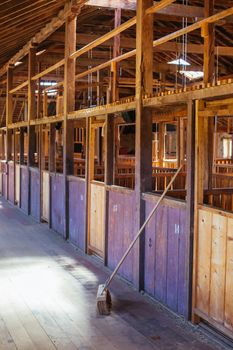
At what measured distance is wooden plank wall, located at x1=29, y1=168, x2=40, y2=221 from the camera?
10664 millimetres

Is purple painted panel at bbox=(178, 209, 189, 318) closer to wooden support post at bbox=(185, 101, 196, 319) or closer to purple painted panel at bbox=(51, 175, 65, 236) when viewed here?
wooden support post at bbox=(185, 101, 196, 319)

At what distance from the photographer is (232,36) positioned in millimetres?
13602

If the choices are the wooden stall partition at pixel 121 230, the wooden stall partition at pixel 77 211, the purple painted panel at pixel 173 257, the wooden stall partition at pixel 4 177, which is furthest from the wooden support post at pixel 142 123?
the wooden stall partition at pixel 4 177

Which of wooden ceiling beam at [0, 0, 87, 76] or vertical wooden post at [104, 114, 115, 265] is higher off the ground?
wooden ceiling beam at [0, 0, 87, 76]

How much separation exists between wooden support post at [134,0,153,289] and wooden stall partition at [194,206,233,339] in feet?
3.84

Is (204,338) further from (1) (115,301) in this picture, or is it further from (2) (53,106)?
(2) (53,106)

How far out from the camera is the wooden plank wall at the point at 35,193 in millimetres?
10664

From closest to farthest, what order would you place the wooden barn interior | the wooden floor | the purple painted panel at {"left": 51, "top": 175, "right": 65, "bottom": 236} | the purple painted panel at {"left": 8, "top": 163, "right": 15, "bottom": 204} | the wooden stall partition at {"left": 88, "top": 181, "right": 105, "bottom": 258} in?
the wooden floor, the wooden barn interior, the wooden stall partition at {"left": 88, "top": 181, "right": 105, "bottom": 258}, the purple painted panel at {"left": 51, "top": 175, "right": 65, "bottom": 236}, the purple painted panel at {"left": 8, "top": 163, "right": 15, "bottom": 204}

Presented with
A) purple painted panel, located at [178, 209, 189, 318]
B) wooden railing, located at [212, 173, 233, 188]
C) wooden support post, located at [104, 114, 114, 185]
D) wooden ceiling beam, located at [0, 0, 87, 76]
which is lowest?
purple painted panel, located at [178, 209, 189, 318]

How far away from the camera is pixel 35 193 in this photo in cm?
1093

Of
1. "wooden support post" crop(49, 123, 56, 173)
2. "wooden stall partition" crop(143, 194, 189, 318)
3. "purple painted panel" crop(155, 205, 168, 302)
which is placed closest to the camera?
"wooden stall partition" crop(143, 194, 189, 318)

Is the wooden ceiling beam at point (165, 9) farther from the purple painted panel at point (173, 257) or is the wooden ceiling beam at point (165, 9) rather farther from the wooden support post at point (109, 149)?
the purple painted panel at point (173, 257)

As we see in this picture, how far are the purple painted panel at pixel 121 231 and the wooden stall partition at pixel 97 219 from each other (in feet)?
1.01

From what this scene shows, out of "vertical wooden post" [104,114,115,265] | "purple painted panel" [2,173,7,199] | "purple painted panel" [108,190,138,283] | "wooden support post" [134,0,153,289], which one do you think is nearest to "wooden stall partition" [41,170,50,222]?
"vertical wooden post" [104,114,115,265]
